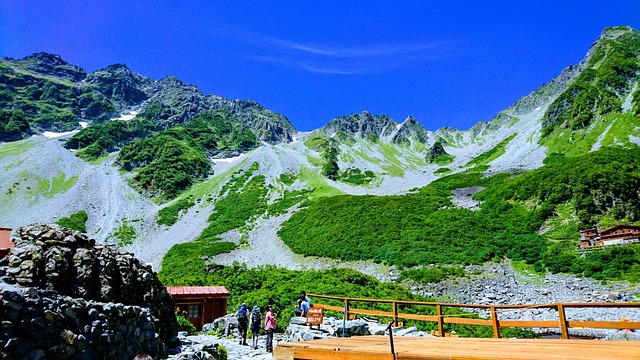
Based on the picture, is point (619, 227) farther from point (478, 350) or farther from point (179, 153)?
point (179, 153)

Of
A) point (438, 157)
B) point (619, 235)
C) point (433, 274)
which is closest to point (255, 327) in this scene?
point (433, 274)

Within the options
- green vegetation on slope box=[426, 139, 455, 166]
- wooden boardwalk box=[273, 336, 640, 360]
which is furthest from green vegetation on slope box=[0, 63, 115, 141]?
wooden boardwalk box=[273, 336, 640, 360]

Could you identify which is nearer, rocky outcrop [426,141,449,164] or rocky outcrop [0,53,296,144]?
rocky outcrop [426,141,449,164]

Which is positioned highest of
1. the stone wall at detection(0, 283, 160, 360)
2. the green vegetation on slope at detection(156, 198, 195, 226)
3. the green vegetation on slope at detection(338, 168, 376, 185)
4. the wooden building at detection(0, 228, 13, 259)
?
the green vegetation on slope at detection(338, 168, 376, 185)

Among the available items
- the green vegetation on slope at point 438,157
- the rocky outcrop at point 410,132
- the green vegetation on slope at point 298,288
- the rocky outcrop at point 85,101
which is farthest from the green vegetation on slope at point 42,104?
the green vegetation on slope at point 438,157

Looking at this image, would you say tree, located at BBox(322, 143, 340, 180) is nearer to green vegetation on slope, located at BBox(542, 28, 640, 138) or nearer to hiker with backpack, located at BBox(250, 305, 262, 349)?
green vegetation on slope, located at BBox(542, 28, 640, 138)

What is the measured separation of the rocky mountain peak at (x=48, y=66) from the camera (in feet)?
608

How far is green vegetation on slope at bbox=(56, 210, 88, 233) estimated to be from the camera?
210 feet

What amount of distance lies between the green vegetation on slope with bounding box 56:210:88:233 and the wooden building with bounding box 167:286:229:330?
4940cm

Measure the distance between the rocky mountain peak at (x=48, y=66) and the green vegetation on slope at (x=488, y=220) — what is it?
191606 millimetres

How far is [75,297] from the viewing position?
1292cm

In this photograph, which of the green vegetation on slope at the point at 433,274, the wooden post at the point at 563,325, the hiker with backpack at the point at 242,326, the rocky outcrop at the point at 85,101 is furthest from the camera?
the rocky outcrop at the point at 85,101

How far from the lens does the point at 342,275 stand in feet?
110

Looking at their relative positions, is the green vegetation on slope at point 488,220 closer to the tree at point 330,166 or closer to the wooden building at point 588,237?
the wooden building at point 588,237
